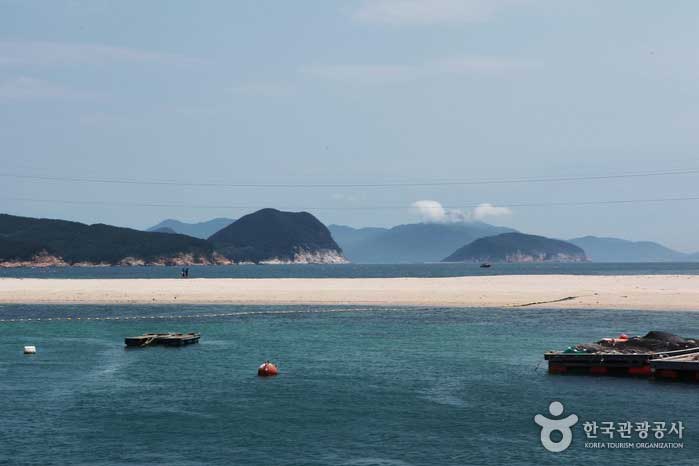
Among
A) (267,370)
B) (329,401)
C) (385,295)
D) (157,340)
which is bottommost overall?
(329,401)

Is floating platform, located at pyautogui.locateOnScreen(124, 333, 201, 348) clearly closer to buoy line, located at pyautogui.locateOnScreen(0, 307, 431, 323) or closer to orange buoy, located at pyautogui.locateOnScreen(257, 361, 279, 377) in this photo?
orange buoy, located at pyautogui.locateOnScreen(257, 361, 279, 377)

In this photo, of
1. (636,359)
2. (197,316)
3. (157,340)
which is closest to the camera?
(636,359)

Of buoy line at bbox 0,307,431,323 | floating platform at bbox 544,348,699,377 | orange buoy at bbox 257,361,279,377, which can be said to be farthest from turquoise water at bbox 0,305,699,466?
buoy line at bbox 0,307,431,323

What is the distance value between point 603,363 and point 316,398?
67.4ft

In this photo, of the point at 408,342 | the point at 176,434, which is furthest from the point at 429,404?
the point at 408,342

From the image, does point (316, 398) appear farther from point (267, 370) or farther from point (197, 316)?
point (197, 316)

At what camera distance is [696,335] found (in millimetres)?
70312

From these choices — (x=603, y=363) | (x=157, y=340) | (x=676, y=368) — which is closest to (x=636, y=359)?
(x=603, y=363)

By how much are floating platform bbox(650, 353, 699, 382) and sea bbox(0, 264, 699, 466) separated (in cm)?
178

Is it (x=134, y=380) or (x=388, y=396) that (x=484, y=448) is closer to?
(x=388, y=396)

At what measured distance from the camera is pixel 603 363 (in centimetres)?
5312

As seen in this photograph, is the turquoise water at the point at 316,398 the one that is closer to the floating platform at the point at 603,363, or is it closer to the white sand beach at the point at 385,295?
the floating platform at the point at 603,363

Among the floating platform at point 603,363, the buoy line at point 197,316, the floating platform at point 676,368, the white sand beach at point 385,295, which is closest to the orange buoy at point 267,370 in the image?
the floating platform at point 603,363

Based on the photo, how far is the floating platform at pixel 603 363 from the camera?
5269 cm
